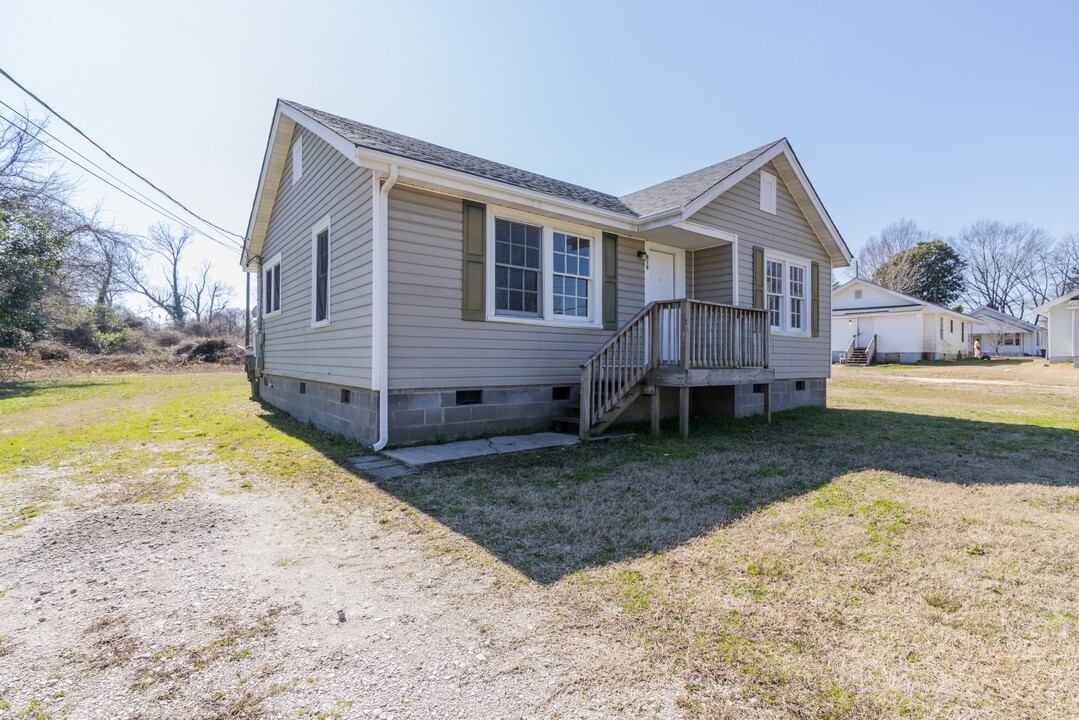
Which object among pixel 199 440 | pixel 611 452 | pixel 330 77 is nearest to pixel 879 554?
pixel 611 452

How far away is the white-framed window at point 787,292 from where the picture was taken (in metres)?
10.1

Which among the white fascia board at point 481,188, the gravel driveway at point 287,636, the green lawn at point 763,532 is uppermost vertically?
the white fascia board at point 481,188

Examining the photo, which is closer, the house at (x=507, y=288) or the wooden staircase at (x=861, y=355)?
the house at (x=507, y=288)

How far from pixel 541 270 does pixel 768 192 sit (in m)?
5.53

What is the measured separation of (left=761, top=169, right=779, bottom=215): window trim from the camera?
9.75 meters

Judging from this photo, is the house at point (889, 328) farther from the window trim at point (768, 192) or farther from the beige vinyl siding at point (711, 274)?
the beige vinyl siding at point (711, 274)

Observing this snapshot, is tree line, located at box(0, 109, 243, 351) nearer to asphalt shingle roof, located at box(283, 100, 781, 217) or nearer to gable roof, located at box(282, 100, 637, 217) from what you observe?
gable roof, located at box(282, 100, 637, 217)

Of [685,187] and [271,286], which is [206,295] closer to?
[271,286]

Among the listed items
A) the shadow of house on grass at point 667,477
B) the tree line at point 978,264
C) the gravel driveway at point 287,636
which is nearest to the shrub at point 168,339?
the shadow of house on grass at point 667,477

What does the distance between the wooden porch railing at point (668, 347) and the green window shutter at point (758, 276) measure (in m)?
1.42

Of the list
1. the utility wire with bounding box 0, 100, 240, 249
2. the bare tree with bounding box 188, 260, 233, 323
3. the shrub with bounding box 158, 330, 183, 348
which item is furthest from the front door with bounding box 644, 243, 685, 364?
the bare tree with bounding box 188, 260, 233, 323

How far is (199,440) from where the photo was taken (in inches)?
274

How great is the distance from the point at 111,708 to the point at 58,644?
72 centimetres

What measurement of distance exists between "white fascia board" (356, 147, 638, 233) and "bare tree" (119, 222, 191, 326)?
38.7 m
